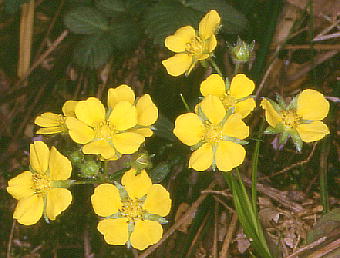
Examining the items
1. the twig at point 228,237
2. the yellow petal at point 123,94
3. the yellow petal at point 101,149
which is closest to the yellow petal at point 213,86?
the yellow petal at point 123,94

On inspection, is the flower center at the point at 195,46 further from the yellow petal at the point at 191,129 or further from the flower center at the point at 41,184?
the flower center at the point at 41,184

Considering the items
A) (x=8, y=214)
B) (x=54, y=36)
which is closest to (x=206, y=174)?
(x=8, y=214)

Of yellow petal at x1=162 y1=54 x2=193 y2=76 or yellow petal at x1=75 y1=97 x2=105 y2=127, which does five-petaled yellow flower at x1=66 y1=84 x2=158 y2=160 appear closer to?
yellow petal at x1=75 y1=97 x2=105 y2=127

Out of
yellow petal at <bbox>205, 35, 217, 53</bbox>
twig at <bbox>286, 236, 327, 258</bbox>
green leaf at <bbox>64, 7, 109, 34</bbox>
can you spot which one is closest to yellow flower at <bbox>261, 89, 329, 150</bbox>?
yellow petal at <bbox>205, 35, 217, 53</bbox>

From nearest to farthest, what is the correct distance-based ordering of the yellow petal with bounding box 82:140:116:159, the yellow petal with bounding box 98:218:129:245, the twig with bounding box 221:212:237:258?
the yellow petal with bounding box 82:140:116:159 → the yellow petal with bounding box 98:218:129:245 → the twig with bounding box 221:212:237:258

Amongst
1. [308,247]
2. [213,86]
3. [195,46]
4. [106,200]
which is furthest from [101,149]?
[308,247]

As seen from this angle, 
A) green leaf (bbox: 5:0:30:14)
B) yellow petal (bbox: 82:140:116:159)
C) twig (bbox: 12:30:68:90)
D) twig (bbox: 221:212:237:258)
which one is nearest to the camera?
yellow petal (bbox: 82:140:116:159)

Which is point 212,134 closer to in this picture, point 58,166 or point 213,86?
point 213,86
